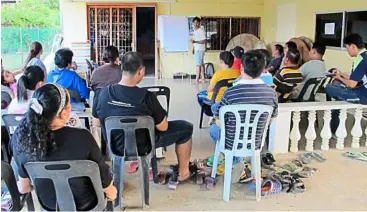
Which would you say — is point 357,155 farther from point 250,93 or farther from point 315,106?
point 250,93

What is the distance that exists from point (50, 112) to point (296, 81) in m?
3.71

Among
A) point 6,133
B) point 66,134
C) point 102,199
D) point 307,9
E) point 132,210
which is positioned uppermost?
point 307,9

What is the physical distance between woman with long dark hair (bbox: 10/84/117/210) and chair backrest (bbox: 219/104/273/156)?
1.25 metres

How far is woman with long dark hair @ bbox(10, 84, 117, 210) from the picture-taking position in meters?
1.91

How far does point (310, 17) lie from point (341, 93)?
422cm

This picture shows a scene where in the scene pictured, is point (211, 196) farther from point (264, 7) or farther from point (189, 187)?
point (264, 7)

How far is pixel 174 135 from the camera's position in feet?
10.6

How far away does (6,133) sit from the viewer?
285 cm

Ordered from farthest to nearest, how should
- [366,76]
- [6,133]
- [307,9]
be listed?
[307,9] → [366,76] → [6,133]

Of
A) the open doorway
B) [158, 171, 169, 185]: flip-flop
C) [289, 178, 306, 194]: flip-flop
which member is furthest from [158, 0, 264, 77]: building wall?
[289, 178, 306, 194]: flip-flop

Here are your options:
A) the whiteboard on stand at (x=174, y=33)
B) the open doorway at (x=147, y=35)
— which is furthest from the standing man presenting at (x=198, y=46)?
the open doorway at (x=147, y=35)

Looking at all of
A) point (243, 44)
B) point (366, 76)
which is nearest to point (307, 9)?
point (243, 44)

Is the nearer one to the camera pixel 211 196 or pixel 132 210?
pixel 132 210

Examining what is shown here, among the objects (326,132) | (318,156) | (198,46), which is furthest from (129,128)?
(198,46)
